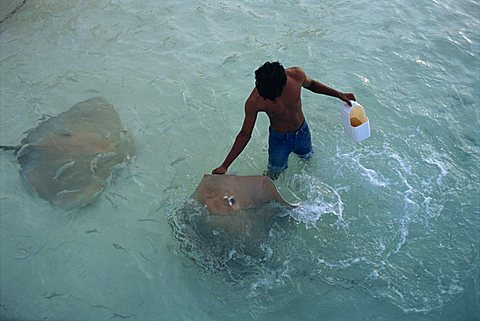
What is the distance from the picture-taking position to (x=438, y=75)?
5.92 meters

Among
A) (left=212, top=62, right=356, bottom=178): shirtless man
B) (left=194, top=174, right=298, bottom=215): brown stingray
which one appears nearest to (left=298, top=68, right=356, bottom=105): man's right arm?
(left=212, top=62, right=356, bottom=178): shirtless man

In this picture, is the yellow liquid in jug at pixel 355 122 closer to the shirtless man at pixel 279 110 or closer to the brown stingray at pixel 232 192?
the shirtless man at pixel 279 110

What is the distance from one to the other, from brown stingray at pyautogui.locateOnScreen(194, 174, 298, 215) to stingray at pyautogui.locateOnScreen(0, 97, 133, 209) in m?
1.67

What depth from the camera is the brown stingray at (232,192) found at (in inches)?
138

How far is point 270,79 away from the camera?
10.4ft

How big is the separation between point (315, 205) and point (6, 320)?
3.04 meters

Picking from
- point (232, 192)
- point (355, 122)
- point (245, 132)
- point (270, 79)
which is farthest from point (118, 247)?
point (355, 122)

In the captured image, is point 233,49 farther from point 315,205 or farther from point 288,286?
point 288,286

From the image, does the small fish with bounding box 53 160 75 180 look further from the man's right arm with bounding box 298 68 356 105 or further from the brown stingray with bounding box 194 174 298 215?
the man's right arm with bounding box 298 68 356 105

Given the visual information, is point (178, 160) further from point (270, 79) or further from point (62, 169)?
point (270, 79)

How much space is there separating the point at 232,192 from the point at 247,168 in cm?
133

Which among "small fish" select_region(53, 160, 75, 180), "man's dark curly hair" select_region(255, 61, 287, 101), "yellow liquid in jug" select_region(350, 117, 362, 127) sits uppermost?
"man's dark curly hair" select_region(255, 61, 287, 101)

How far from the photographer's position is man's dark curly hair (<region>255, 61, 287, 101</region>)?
3156 mm

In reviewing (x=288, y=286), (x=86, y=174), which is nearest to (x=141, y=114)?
(x=86, y=174)
